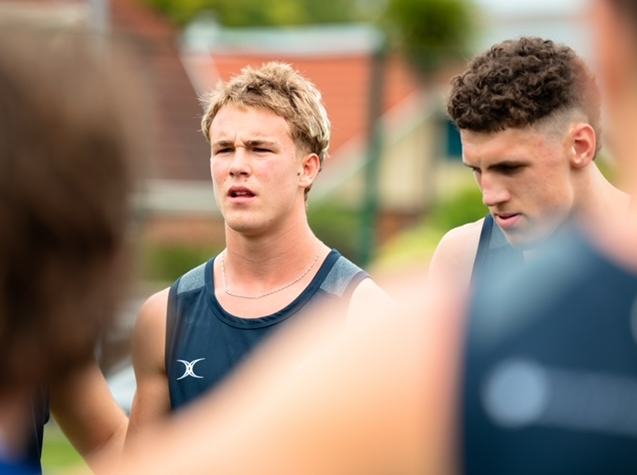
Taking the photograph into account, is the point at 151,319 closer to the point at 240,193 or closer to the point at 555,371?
the point at 240,193

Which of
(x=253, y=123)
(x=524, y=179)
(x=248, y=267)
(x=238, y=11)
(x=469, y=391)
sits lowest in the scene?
(x=469, y=391)

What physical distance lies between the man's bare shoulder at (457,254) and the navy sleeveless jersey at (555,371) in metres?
2.74

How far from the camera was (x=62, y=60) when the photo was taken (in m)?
1.35

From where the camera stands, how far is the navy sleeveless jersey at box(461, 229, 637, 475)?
42.3 inches

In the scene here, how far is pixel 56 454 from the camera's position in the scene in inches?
380

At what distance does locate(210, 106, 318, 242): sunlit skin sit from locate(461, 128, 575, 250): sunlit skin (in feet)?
2.27

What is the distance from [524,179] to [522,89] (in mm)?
339

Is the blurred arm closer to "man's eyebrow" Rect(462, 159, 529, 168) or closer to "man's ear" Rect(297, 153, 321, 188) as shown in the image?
"man's ear" Rect(297, 153, 321, 188)

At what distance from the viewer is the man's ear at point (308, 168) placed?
4.21 metres

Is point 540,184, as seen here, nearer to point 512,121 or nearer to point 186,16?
point 512,121

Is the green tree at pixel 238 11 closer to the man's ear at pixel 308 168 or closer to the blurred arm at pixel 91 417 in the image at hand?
the man's ear at pixel 308 168

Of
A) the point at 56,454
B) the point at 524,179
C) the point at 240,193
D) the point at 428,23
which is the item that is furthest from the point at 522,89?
the point at 428,23

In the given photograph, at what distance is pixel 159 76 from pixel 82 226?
471 inches

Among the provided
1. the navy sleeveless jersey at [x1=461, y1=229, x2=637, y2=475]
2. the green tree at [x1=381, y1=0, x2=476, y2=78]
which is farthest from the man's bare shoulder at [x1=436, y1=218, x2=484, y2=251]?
the green tree at [x1=381, y1=0, x2=476, y2=78]
